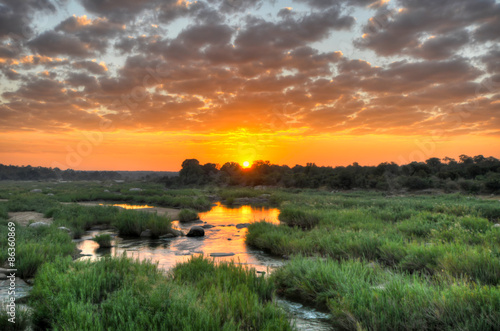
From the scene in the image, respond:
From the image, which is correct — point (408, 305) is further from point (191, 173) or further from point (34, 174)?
point (34, 174)

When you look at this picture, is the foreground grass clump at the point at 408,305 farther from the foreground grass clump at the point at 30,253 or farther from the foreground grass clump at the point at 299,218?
the foreground grass clump at the point at 299,218

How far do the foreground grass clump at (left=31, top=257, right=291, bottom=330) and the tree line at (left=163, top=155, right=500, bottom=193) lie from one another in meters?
43.5

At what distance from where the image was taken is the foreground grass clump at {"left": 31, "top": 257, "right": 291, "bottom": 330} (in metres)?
4.46

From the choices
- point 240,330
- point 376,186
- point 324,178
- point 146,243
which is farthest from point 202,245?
point 324,178

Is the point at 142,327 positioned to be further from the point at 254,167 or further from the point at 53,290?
the point at 254,167

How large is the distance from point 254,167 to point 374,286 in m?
85.2

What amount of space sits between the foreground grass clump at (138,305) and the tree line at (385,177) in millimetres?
Answer: 43524

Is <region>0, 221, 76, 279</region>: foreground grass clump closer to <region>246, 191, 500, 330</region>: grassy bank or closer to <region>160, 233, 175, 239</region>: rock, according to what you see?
<region>160, 233, 175, 239</region>: rock

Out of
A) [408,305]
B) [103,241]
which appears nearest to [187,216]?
[103,241]

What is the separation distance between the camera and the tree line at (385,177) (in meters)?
44.0

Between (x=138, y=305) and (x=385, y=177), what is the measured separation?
180 feet

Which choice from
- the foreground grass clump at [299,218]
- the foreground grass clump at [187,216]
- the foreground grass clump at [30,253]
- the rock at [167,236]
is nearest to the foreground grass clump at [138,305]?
the foreground grass clump at [30,253]

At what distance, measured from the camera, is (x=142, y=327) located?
4.26 m

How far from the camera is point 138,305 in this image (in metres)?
4.91
